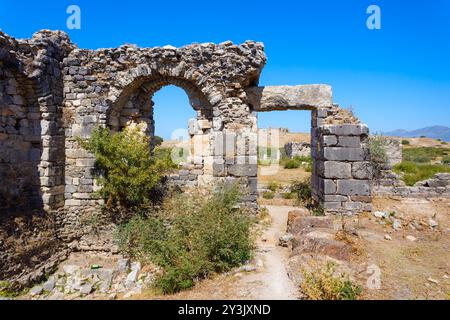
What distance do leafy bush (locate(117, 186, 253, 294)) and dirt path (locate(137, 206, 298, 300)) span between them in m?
0.26

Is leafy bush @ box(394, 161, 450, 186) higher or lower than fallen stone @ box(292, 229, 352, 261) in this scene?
higher

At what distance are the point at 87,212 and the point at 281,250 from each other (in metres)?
5.47

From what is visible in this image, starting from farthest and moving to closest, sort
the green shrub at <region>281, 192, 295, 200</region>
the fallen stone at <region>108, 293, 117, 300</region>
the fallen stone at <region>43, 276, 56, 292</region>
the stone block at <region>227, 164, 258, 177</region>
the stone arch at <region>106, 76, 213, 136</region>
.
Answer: the green shrub at <region>281, 192, 295, 200</region> < the stone arch at <region>106, 76, 213, 136</region> < the stone block at <region>227, 164, 258, 177</region> < the fallen stone at <region>43, 276, 56, 292</region> < the fallen stone at <region>108, 293, 117, 300</region>

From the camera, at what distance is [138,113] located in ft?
29.8

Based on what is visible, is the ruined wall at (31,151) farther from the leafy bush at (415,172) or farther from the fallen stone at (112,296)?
the leafy bush at (415,172)

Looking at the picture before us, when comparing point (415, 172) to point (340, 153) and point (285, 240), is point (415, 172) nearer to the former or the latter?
point (340, 153)

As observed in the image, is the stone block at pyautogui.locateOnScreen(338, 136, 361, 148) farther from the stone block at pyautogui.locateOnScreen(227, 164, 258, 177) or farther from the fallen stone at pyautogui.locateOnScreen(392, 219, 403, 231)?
the stone block at pyautogui.locateOnScreen(227, 164, 258, 177)

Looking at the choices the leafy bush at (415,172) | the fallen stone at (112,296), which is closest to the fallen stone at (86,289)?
the fallen stone at (112,296)

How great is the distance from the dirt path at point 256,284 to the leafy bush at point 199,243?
262 mm

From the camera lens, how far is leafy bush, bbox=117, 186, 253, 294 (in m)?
5.61

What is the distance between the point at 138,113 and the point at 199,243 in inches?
189

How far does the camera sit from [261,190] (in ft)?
44.5

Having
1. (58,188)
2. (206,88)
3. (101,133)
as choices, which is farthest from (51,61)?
(206,88)

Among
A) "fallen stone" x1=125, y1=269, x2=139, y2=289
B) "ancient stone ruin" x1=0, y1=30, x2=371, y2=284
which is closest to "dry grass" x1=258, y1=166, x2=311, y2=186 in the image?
"ancient stone ruin" x1=0, y1=30, x2=371, y2=284
